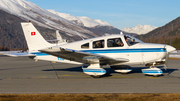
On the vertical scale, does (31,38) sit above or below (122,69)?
above

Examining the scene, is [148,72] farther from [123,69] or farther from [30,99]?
[30,99]

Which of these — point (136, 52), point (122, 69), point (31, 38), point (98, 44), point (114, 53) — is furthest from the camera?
point (31, 38)

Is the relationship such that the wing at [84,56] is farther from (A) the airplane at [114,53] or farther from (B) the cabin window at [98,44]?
(B) the cabin window at [98,44]

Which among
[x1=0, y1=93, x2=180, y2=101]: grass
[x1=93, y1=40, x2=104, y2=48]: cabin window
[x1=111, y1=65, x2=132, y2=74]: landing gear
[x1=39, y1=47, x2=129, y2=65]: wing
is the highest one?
[x1=93, y1=40, x2=104, y2=48]: cabin window

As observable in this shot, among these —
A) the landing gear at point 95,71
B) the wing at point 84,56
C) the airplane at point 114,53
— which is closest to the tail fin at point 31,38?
the airplane at point 114,53

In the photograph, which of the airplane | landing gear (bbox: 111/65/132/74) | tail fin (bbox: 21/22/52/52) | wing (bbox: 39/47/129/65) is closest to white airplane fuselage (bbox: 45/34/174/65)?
the airplane

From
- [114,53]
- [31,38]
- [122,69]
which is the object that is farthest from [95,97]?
[31,38]

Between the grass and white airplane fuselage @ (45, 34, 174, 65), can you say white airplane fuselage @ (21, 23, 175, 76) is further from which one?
the grass

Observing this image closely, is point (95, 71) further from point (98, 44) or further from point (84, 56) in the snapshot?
point (98, 44)

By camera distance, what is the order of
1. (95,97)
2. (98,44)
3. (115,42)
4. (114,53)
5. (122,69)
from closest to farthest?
(95,97) → (114,53) → (115,42) → (98,44) → (122,69)

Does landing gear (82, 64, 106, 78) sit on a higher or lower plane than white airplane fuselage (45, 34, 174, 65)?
lower

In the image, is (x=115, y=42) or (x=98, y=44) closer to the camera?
(x=115, y=42)

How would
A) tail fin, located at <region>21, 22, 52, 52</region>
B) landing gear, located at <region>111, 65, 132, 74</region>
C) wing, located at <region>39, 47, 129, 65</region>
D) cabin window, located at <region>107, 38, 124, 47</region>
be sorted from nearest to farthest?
wing, located at <region>39, 47, 129, 65</region> → cabin window, located at <region>107, 38, 124, 47</region> → landing gear, located at <region>111, 65, 132, 74</region> → tail fin, located at <region>21, 22, 52, 52</region>

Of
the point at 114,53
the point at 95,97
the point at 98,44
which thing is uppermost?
the point at 98,44
